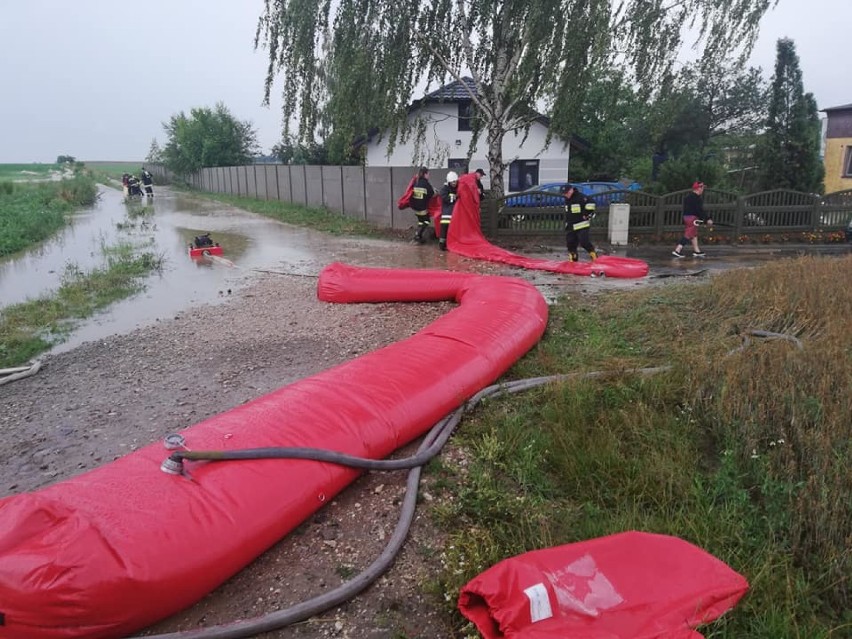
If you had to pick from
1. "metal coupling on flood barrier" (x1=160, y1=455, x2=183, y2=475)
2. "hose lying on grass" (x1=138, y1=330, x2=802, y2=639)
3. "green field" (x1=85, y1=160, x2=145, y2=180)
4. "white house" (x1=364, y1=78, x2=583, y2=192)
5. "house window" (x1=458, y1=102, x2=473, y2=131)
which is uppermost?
"green field" (x1=85, y1=160, x2=145, y2=180)

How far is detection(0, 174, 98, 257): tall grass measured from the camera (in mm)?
15430

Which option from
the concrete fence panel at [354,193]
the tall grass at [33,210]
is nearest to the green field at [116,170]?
the tall grass at [33,210]

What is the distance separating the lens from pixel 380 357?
4.21 m

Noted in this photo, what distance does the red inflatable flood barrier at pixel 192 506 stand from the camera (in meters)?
2.18

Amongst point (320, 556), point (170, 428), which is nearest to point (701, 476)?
point (320, 556)

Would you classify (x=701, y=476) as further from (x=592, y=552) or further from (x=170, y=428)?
(x=170, y=428)

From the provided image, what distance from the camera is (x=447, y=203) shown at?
1175 centimetres

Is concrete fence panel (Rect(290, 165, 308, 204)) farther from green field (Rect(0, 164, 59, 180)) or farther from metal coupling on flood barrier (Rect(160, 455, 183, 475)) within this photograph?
green field (Rect(0, 164, 59, 180))

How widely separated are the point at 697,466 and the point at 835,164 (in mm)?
25913

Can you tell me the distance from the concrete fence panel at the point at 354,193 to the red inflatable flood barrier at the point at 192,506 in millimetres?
14151

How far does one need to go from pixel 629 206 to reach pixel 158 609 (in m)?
12.1

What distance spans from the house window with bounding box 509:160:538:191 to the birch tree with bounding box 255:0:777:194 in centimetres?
1137

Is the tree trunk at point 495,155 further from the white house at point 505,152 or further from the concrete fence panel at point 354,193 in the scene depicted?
the white house at point 505,152

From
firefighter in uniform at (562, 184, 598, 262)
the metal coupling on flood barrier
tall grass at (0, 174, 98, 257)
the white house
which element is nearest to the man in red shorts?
firefighter in uniform at (562, 184, 598, 262)
